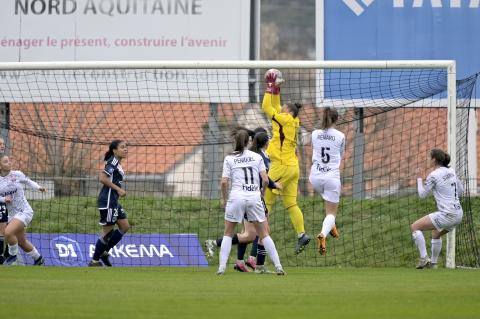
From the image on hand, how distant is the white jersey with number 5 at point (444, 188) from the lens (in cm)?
1692

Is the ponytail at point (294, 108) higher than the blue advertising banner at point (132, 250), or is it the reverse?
the ponytail at point (294, 108)

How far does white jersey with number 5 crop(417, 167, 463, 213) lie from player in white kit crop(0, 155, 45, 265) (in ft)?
19.6

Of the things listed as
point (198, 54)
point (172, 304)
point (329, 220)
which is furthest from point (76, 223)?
point (172, 304)

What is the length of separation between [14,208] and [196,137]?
7669 millimetres

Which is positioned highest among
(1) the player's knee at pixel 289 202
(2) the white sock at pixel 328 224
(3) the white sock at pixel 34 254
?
(1) the player's knee at pixel 289 202

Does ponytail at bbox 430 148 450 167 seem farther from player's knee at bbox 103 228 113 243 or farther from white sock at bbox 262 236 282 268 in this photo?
player's knee at bbox 103 228 113 243

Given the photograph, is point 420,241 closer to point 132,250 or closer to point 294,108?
point 294,108

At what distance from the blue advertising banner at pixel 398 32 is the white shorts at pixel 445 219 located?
680 cm

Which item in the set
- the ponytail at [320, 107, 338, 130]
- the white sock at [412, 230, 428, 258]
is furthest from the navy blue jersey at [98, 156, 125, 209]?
the white sock at [412, 230, 428, 258]

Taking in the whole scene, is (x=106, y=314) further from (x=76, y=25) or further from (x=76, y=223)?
(x=76, y=25)

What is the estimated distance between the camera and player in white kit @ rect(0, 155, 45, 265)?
17.1m

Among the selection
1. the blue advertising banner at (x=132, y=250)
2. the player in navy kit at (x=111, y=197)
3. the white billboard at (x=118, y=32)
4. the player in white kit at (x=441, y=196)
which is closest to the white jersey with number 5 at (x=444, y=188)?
the player in white kit at (x=441, y=196)

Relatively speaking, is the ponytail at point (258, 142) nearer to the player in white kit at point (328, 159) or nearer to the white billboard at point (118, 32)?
the player in white kit at point (328, 159)

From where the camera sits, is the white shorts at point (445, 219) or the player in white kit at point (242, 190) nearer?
the player in white kit at point (242, 190)
